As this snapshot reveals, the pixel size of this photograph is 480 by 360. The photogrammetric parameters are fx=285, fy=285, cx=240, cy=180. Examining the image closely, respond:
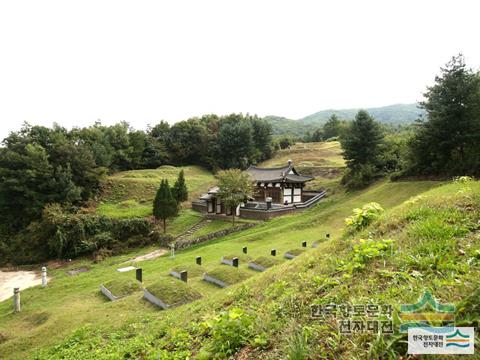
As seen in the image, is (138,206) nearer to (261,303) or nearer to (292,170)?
(292,170)

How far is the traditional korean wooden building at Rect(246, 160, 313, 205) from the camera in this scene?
29953 mm

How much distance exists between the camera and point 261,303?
4.70 meters

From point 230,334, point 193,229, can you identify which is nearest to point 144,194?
point 193,229

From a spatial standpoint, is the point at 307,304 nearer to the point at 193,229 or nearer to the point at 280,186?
the point at 193,229

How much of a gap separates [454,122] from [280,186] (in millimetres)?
15430

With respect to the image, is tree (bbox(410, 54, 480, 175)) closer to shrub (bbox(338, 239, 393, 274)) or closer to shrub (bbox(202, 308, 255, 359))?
shrub (bbox(338, 239, 393, 274))

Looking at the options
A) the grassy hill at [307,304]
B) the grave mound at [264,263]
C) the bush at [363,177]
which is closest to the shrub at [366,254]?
the grassy hill at [307,304]

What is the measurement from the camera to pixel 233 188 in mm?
24203

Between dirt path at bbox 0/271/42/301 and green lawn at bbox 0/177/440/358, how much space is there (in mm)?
1106

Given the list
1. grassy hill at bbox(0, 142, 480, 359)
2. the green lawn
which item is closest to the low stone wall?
the green lawn

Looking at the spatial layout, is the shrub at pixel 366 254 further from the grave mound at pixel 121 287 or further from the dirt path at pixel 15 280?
the dirt path at pixel 15 280

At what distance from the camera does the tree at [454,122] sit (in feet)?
62.8

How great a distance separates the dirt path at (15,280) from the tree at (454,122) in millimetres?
28055

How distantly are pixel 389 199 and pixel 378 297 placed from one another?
64.9 feet
